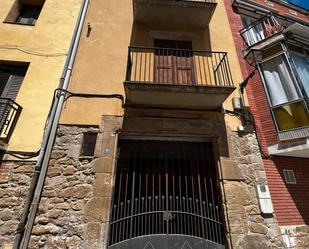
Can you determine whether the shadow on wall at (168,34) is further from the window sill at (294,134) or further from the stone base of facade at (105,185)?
the window sill at (294,134)

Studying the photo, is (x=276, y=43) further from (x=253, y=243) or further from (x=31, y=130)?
(x=31, y=130)

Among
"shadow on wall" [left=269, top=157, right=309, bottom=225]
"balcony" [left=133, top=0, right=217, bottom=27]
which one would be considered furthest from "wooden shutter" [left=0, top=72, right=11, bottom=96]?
"shadow on wall" [left=269, top=157, right=309, bottom=225]

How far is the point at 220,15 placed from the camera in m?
8.01

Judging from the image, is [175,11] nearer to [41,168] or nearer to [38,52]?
[38,52]

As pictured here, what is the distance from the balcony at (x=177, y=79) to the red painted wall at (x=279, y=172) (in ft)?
3.45

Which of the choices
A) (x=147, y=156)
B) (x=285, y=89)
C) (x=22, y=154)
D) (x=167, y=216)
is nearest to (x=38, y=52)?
(x=22, y=154)

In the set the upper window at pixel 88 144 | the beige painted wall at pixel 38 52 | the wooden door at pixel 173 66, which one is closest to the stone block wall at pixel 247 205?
the wooden door at pixel 173 66

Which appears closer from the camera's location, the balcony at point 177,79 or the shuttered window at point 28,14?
the balcony at point 177,79

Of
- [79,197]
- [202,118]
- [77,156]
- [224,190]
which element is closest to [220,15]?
[202,118]

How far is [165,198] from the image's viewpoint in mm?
4922

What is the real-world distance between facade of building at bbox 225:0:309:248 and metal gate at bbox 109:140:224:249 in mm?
1601

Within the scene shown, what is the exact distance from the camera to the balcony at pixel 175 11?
6.73m

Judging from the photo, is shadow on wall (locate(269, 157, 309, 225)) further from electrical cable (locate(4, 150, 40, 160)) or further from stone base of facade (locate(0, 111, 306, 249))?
electrical cable (locate(4, 150, 40, 160))

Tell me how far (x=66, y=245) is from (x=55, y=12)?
22.4ft
